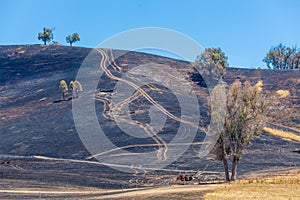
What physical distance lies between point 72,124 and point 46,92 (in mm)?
31725

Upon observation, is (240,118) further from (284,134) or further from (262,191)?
(284,134)

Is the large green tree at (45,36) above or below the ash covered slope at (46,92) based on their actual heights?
above

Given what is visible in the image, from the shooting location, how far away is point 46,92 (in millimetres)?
122625

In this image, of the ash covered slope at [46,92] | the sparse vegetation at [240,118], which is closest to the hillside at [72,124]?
the ash covered slope at [46,92]

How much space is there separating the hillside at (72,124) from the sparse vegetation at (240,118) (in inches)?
409

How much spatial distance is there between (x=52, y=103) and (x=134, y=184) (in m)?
64.4

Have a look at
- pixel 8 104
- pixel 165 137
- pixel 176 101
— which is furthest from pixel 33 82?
pixel 165 137

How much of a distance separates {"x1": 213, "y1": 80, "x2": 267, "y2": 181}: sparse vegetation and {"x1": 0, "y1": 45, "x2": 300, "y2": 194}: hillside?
10398 millimetres

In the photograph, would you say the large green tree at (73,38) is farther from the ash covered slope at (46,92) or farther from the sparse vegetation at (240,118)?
the sparse vegetation at (240,118)

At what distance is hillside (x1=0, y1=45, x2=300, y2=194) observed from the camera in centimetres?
6166

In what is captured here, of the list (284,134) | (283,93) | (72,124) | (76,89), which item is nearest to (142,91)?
(76,89)

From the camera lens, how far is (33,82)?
446ft

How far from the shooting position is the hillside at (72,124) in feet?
202

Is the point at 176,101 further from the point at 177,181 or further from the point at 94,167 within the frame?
the point at 177,181
